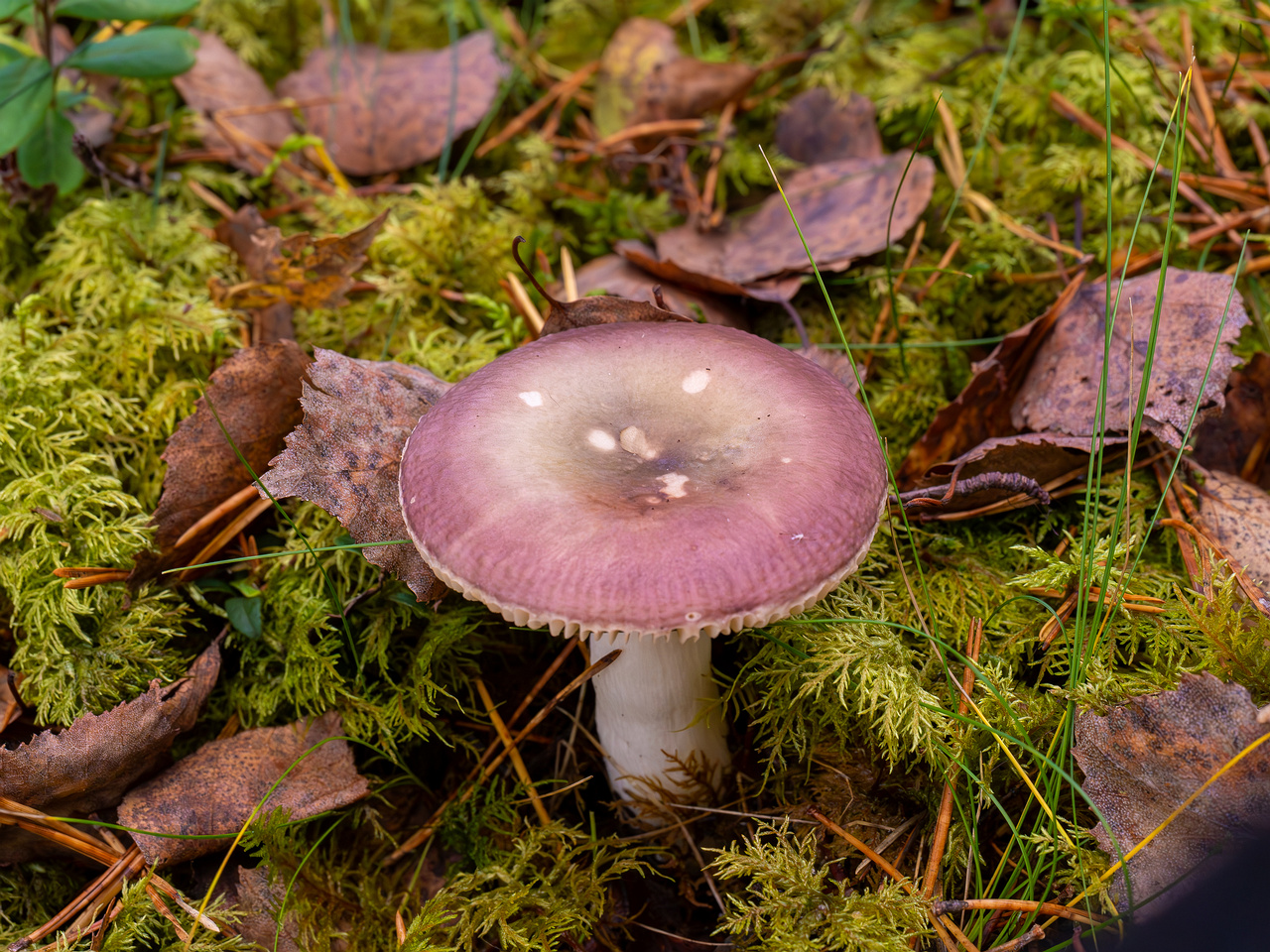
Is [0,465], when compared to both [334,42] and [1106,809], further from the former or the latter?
[1106,809]

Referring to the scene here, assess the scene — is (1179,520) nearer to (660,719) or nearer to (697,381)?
(697,381)

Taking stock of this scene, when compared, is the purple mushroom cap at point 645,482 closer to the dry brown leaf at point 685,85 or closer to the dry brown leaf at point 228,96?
the dry brown leaf at point 685,85

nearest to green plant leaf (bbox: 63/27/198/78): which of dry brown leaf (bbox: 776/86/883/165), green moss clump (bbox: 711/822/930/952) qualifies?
dry brown leaf (bbox: 776/86/883/165)

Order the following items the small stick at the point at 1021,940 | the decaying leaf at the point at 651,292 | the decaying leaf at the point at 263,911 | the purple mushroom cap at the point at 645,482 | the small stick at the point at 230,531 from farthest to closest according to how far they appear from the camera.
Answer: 1. the decaying leaf at the point at 651,292
2. the small stick at the point at 230,531
3. the decaying leaf at the point at 263,911
4. the small stick at the point at 1021,940
5. the purple mushroom cap at the point at 645,482

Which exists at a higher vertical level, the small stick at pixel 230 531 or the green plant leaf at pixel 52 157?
the green plant leaf at pixel 52 157

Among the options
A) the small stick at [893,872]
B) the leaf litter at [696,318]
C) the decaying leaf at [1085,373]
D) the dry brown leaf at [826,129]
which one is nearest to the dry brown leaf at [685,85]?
the leaf litter at [696,318]

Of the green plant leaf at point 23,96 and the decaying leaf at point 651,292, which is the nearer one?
the green plant leaf at point 23,96

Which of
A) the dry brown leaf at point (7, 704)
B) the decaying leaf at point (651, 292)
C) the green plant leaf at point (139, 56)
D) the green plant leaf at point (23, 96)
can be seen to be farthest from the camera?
the decaying leaf at point (651, 292)

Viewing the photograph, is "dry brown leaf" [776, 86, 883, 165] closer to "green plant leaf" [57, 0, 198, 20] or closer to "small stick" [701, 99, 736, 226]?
"small stick" [701, 99, 736, 226]
